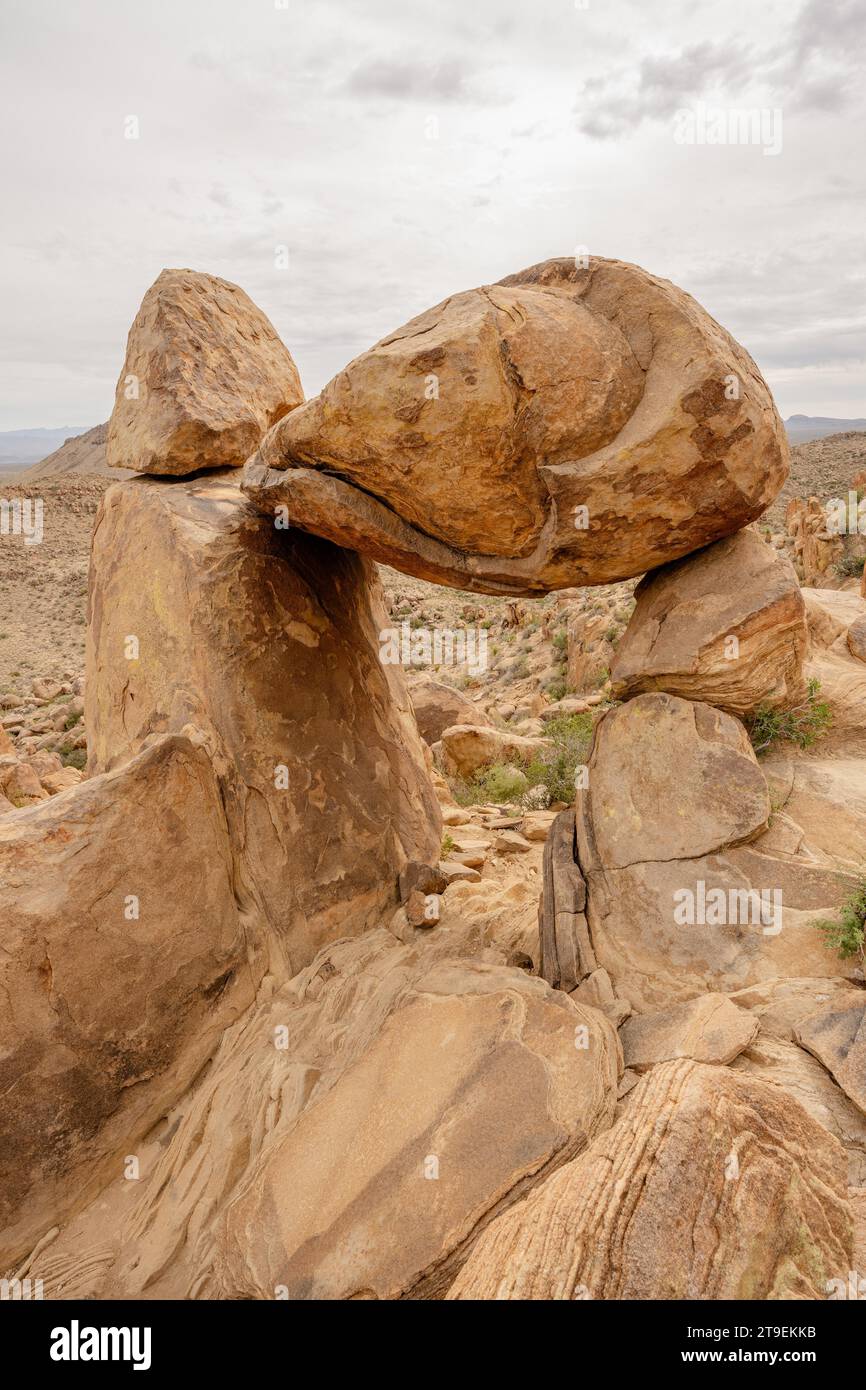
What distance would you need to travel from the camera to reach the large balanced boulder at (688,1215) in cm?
238

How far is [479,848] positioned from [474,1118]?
4.04 meters

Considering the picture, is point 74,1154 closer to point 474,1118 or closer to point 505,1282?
point 474,1118

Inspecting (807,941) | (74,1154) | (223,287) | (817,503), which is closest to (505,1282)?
(807,941)

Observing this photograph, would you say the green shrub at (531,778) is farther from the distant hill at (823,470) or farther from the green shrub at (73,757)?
the distant hill at (823,470)

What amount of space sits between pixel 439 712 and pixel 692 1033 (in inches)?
353

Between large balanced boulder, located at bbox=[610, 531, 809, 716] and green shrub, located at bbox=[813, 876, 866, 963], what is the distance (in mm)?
1273

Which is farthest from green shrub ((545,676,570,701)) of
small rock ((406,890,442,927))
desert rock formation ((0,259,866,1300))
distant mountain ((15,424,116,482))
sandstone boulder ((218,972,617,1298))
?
distant mountain ((15,424,116,482))

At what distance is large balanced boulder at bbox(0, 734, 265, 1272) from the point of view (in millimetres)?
3963

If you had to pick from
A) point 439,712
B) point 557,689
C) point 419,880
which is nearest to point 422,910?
point 419,880

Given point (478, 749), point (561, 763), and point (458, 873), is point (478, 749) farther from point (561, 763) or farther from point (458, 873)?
point (458, 873)

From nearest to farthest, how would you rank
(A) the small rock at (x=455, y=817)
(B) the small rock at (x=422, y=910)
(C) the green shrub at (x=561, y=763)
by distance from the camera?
1. (B) the small rock at (x=422, y=910)
2. (A) the small rock at (x=455, y=817)
3. (C) the green shrub at (x=561, y=763)

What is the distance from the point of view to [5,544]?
32.3 metres

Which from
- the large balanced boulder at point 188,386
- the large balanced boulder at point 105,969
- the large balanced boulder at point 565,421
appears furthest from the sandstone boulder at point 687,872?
the large balanced boulder at point 188,386

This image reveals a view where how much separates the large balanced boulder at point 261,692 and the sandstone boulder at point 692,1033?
230 cm
